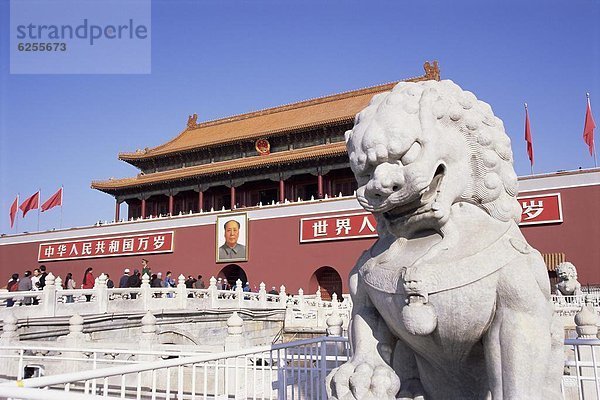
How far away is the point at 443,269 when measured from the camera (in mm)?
1649

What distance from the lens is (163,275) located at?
1958 centimetres

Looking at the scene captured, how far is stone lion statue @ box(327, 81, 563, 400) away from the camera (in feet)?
5.28

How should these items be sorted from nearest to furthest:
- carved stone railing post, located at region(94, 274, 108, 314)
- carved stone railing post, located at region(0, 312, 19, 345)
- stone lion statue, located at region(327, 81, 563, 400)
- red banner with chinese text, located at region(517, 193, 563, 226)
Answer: stone lion statue, located at region(327, 81, 563, 400)
carved stone railing post, located at region(0, 312, 19, 345)
carved stone railing post, located at region(94, 274, 108, 314)
red banner with chinese text, located at region(517, 193, 563, 226)

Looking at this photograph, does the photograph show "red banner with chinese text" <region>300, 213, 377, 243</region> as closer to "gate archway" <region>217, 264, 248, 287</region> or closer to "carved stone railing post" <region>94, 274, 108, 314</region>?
"gate archway" <region>217, 264, 248, 287</region>

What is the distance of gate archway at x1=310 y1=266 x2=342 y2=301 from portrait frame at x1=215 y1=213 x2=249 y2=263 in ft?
9.05

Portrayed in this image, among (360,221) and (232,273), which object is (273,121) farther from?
(360,221)

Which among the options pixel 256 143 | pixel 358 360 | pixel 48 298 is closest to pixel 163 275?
pixel 256 143

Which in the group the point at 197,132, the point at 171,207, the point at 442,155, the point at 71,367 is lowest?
the point at 71,367

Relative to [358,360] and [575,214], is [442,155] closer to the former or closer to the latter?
[358,360]

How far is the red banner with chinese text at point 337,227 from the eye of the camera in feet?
51.2

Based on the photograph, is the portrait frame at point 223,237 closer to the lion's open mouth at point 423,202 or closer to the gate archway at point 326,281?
the gate archway at point 326,281

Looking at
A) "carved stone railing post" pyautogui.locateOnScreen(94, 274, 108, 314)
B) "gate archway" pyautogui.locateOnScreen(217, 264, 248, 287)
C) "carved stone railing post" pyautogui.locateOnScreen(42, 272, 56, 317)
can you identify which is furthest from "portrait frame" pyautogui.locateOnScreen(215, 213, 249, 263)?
"carved stone railing post" pyautogui.locateOnScreen(42, 272, 56, 317)

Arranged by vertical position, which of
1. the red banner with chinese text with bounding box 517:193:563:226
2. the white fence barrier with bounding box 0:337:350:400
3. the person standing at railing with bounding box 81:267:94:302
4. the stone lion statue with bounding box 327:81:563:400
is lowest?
the white fence barrier with bounding box 0:337:350:400

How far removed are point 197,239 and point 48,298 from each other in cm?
980
